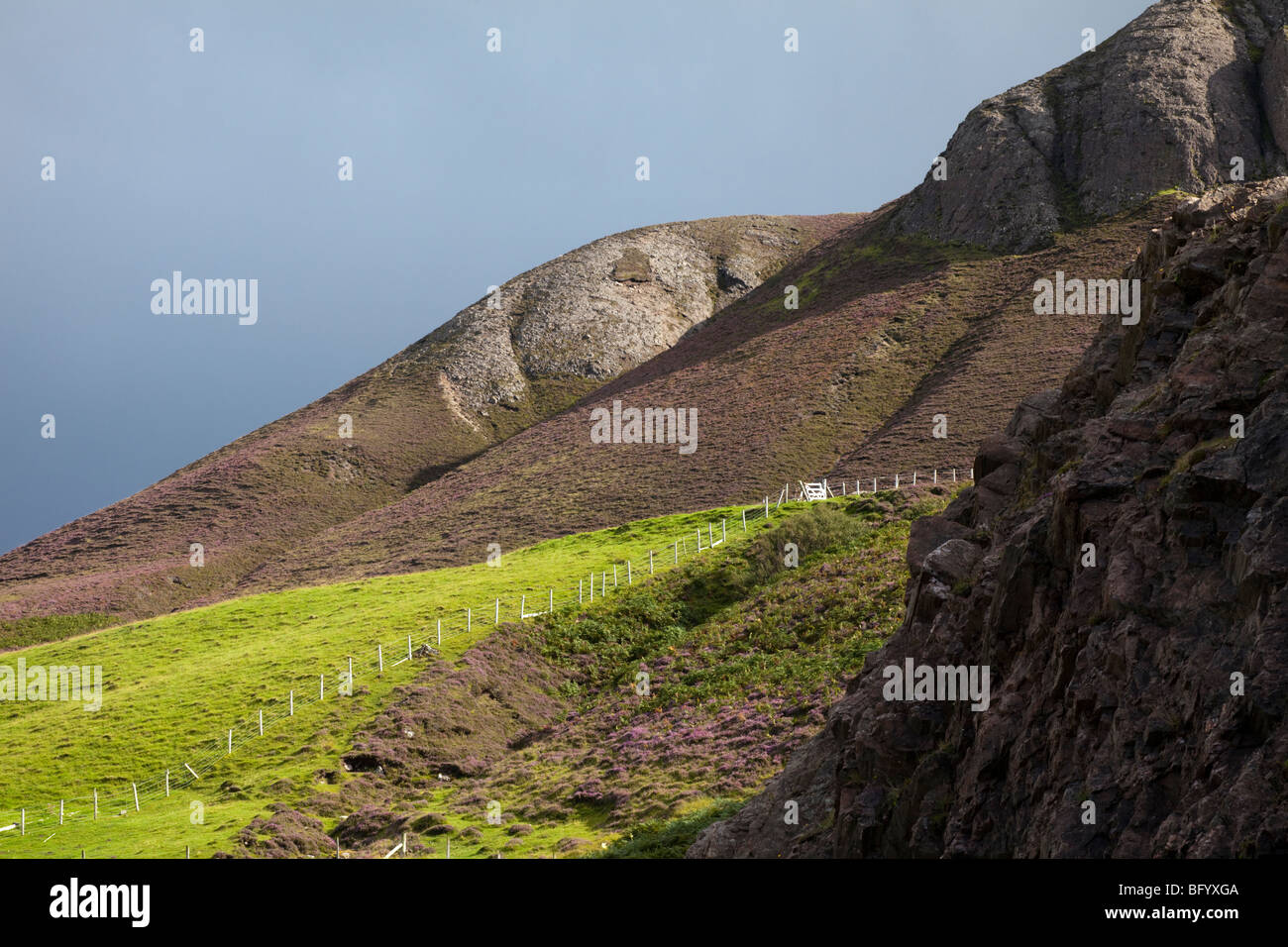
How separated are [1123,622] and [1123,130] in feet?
356

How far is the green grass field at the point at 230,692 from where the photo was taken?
3366 cm

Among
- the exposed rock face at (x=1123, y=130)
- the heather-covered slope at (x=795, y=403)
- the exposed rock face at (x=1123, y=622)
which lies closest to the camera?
the exposed rock face at (x=1123, y=622)

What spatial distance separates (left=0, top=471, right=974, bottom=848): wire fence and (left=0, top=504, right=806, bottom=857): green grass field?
4.8 inches

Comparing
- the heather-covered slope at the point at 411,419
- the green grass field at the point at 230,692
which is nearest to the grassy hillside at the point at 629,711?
the green grass field at the point at 230,692

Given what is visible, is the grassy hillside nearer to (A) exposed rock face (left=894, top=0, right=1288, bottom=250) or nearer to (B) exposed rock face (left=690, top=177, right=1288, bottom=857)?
(B) exposed rock face (left=690, top=177, right=1288, bottom=857)

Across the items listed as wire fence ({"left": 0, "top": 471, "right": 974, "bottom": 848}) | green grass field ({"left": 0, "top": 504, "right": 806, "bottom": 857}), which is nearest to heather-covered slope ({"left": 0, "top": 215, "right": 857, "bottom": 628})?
green grass field ({"left": 0, "top": 504, "right": 806, "bottom": 857})

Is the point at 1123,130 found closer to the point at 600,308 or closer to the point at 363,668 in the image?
the point at 600,308

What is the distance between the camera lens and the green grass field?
33.7 meters

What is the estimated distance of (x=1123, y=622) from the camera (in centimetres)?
1293

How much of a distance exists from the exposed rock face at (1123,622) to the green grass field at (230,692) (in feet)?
70.1

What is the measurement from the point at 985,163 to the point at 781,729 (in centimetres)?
9401

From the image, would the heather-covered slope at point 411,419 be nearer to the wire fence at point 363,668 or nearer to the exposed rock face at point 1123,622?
the wire fence at point 363,668

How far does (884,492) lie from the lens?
5847 centimetres

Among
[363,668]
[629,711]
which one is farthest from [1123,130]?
[363,668]
